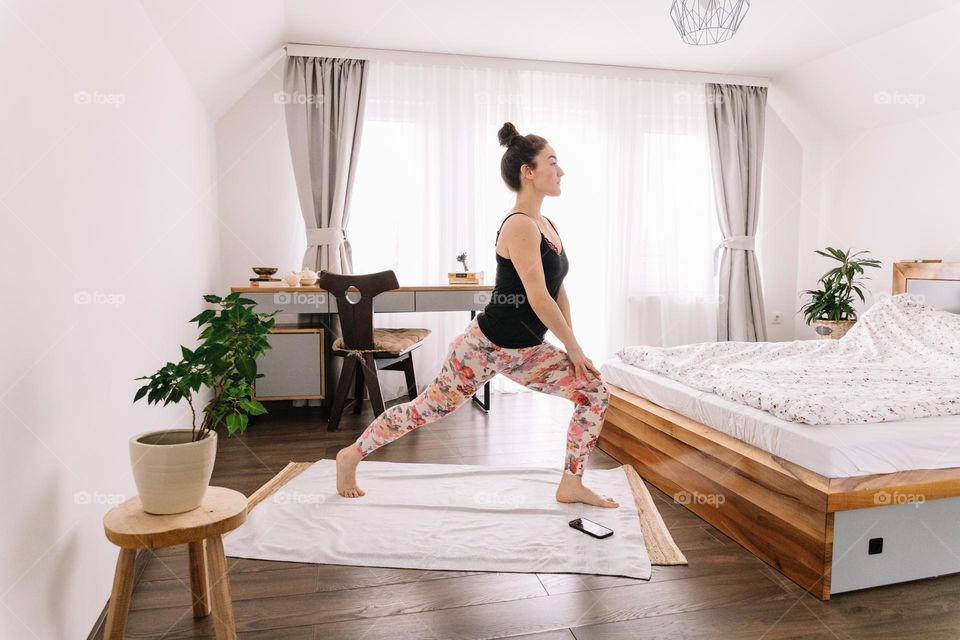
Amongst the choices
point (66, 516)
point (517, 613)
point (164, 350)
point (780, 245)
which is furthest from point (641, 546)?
point (780, 245)

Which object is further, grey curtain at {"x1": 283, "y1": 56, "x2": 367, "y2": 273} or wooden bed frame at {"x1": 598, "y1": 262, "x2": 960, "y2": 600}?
grey curtain at {"x1": 283, "y1": 56, "x2": 367, "y2": 273}

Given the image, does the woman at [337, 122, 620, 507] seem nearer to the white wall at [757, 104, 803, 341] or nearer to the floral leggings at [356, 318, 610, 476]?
the floral leggings at [356, 318, 610, 476]

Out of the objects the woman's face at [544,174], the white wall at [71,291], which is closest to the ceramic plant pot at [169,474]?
the white wall at [71,291]

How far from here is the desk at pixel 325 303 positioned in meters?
3.57

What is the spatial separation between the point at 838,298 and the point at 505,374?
3413 mm

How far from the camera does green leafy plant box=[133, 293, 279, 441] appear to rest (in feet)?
4.63

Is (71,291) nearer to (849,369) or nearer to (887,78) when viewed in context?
(849,369)

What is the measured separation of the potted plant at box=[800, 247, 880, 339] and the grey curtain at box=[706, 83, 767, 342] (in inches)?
18.0

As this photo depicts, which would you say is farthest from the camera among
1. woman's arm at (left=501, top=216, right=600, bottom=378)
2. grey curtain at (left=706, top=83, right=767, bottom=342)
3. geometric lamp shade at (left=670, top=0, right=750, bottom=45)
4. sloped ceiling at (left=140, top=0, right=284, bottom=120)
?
grey curtain at (left=706, top=83, right=767, bottom=342)

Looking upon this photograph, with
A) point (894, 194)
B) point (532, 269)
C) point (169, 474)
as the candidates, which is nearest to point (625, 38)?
point (894, 194)

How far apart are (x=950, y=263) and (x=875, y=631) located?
3.01 meters

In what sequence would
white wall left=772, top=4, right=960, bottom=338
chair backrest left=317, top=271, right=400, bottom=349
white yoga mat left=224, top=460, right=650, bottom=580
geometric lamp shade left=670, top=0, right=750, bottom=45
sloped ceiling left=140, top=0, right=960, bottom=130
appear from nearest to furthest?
1. white yoga mat left=224, top=460, right=650, bottom=580
2. geometric lamp shade left=670, top=0, right=750, bottom=45
3. chair backrest left=317, top=271, right=400, bottom=349
4. sloped ceiling left=140, top=0, right=960, bottom=130
5. white wall left=772, top=4, right=960, bottom=338

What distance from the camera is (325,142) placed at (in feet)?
13.7

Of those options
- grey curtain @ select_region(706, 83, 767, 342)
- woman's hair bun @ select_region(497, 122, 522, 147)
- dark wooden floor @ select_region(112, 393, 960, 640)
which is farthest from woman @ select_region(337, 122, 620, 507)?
grey curtain @ select_region(706, 83, 767, 342)
